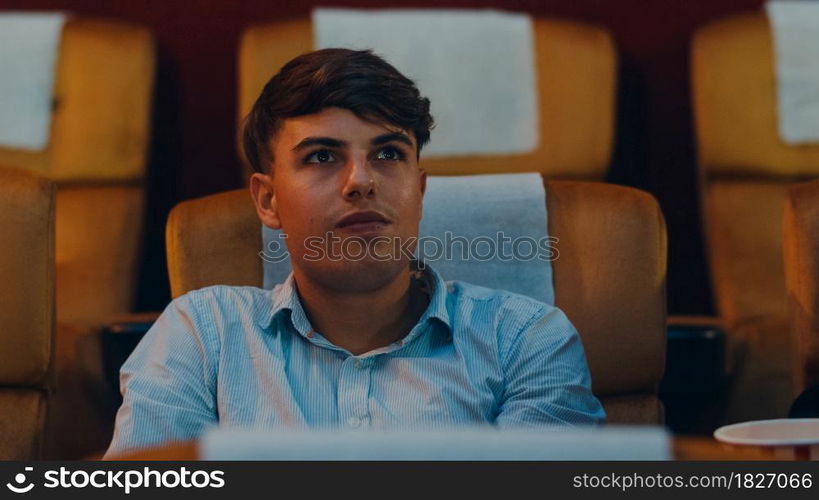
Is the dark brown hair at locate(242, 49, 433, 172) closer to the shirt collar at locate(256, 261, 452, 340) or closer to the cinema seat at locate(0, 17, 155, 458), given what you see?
the shirt collar at locate(256, 261, 452, 340)

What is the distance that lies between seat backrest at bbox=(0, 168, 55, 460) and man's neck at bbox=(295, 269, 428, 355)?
1.01ft

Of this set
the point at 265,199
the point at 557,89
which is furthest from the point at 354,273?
the point at 557,89

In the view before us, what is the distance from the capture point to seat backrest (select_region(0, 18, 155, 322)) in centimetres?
193

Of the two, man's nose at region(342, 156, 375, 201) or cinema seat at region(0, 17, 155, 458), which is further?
cinema seat at region(0, 17, 155, 458)

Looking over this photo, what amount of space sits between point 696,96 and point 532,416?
2.79 feet

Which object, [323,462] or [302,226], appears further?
[302,226]

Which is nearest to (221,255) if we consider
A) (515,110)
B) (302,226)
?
(302,226)

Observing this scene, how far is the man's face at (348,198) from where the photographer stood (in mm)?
1389

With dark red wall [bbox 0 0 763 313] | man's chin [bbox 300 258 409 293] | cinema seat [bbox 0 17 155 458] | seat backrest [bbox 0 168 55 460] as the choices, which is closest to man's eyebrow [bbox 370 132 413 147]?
man's chin [bbox 300 258 409 293]

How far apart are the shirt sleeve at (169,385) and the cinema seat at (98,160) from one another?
49 cm

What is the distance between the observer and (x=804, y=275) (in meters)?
1.49

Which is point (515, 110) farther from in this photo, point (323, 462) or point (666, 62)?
point (323, 462)

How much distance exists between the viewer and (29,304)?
1.48m

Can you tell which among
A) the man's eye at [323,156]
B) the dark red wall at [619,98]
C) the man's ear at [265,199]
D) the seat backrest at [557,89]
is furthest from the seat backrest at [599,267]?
the dark red wall at [619,98]
